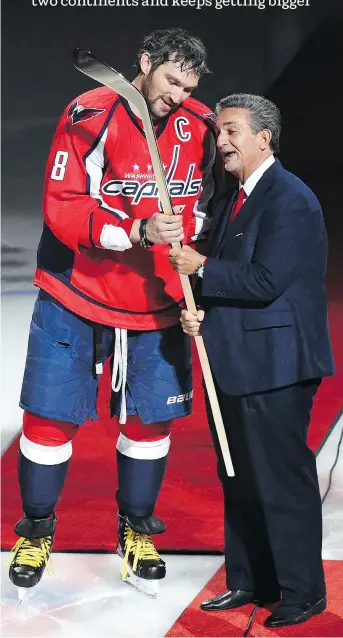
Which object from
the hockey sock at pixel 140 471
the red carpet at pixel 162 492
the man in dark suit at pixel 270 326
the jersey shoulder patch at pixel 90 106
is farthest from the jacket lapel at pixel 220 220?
the red carpet at pixel 162 492

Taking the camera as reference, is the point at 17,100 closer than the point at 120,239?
No

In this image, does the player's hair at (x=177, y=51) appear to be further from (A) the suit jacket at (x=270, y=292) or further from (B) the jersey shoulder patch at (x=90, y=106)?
(A) the suit jacket at (x=270, y=292)

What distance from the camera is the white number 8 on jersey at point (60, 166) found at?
10.3 ft

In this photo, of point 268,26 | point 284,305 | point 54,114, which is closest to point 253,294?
point 284,305

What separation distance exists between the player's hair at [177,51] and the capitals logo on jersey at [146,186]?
20cm

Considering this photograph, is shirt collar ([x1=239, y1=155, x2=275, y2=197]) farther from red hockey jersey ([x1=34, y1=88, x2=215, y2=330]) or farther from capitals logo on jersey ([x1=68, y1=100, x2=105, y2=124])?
capitals logo on jersey ([x1=68, y1=100, x2=105, y2=124])

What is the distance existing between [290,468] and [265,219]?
0.59 meters

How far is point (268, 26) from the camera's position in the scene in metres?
4.93

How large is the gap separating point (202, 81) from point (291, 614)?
2602 millimetres

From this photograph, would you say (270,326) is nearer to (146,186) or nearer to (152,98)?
(146,186)

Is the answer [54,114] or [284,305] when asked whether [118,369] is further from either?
[54,114]

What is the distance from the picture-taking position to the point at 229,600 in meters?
3.26

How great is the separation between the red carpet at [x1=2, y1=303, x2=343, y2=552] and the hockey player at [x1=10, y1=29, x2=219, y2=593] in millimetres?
211

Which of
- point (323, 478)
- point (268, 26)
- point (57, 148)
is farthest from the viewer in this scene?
point (268, 26)
